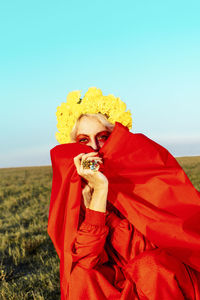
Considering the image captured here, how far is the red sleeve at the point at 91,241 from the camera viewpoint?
7.56ft

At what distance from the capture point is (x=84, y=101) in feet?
10.4

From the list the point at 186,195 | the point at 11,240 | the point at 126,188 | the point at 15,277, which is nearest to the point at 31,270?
the point at 15,277

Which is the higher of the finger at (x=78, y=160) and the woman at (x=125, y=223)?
the finger at (x=78, y=160)

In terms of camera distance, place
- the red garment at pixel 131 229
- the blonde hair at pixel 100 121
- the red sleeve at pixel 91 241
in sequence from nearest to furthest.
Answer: the red garment at pixel 131 229
the red sleeve at pixel 91 241
the blonde hair at pixel 100 121

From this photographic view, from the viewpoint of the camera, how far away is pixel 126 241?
2.52 metres

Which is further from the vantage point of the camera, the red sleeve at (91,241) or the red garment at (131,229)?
the red sleeve at (91,241)

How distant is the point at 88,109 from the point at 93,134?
1.23 ft

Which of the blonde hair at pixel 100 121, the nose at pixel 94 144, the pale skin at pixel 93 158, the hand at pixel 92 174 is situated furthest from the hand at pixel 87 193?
the blonde hair at pixel 100 121

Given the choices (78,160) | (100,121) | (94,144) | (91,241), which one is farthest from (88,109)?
(91,241)

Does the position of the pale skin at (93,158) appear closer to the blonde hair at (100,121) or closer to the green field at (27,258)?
the blonde hair at (100,121)

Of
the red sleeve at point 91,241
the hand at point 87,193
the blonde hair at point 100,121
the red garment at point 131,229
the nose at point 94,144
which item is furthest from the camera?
the blonde hair at point 100,121

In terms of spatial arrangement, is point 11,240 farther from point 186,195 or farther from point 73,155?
point 186,195

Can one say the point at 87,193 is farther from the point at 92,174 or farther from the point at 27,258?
the point at 27,258

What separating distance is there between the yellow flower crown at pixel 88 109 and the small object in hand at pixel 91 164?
2.81 ft
